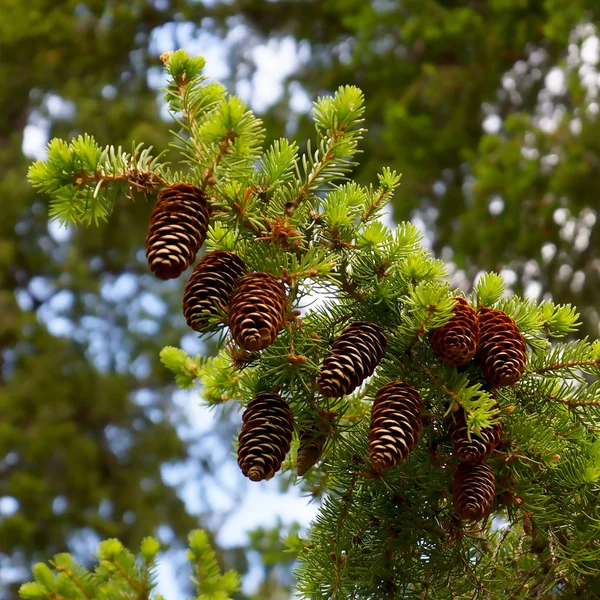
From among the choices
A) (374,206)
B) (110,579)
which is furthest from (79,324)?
(374,206)

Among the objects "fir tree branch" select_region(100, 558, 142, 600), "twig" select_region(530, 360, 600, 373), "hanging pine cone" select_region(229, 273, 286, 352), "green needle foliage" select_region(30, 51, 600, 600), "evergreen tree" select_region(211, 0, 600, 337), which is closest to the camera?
"hanging pine cone" select_region(229, 273, 286, 352)

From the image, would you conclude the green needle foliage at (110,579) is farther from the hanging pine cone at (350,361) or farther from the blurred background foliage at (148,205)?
the blurred background foliage at (148,205)

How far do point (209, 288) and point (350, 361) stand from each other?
228mm

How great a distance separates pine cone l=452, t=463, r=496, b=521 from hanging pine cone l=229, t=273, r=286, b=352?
33 cm

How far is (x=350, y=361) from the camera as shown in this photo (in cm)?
105

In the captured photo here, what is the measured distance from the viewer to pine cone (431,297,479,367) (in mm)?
1079

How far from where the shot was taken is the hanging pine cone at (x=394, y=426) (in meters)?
1.02

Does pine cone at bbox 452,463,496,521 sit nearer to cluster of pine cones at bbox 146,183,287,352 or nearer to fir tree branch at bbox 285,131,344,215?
cluster of pine cones at bbox 146,183,287,352

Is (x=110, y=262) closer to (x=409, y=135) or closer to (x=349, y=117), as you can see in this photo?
(x=409, y=135)

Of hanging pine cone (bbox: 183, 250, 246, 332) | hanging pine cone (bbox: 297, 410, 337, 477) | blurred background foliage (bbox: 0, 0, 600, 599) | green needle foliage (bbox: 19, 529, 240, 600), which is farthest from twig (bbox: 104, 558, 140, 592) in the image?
blurred background foliage (bbox: 0, 0, 600, 599)

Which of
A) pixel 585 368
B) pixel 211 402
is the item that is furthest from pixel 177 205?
pixel 585 368

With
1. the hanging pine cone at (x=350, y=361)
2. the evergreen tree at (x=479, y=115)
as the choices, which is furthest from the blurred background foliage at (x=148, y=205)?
the hanging pine cone at (x=350, y=361)

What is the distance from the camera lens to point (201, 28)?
291 inches

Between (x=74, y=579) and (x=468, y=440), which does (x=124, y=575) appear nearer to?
(x=74, y=579)
